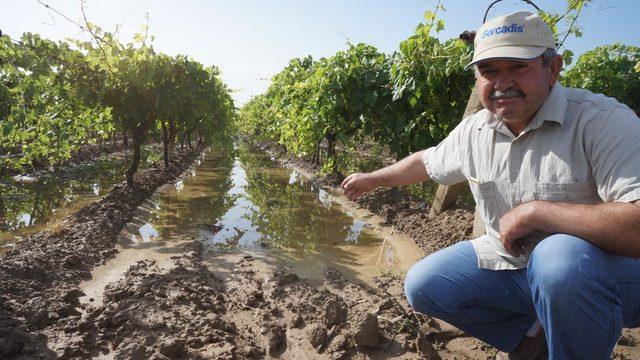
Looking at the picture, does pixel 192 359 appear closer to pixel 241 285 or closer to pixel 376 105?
pixel 241 285

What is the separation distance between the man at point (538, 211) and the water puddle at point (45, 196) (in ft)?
20.4

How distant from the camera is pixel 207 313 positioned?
3.42m

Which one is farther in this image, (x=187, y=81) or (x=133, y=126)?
(x=187, y=81)

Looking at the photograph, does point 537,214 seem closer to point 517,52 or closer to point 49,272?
point 517,52

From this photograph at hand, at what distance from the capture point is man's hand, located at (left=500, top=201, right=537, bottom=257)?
6.05 ft

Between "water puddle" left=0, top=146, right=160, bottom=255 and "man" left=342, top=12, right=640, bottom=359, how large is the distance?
6225 mm

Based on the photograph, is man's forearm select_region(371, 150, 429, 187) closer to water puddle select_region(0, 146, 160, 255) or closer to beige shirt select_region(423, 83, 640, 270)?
beige shirt select_region(423, 83, 640, 270)

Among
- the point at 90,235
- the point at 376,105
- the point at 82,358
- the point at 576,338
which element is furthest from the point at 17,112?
the point at 576,338

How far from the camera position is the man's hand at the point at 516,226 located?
184cm

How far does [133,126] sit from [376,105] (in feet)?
18.0

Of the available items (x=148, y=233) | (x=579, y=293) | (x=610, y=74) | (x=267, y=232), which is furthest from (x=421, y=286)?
(x=610, y=74)

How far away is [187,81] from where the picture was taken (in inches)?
416

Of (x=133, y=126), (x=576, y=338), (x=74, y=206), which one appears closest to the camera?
(x=576, y=338)

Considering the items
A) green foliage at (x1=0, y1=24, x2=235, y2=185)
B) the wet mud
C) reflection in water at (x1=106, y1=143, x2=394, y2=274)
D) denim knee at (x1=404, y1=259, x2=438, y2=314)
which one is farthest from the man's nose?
green foliage at (x1=0, y1=24, x2=235, y2=185)
